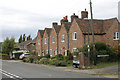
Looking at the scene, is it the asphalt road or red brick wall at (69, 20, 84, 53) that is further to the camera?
red brick wall at (69, 20, 84, 53)

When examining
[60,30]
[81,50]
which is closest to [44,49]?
[60,30]

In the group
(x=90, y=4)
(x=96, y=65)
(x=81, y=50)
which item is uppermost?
(x=90, y=4)

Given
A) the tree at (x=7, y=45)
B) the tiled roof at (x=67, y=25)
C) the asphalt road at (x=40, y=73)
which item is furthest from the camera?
the tree at (x=7, y=45)

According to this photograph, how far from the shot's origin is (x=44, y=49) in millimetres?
47688

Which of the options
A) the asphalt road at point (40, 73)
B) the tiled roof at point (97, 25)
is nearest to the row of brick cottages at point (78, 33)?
the tiled roof at point (97, 25)

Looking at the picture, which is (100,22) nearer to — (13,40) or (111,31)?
(111,31)

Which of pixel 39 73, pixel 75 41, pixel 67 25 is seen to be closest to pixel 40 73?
pixel 39 73

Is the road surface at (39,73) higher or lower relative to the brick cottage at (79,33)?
lower

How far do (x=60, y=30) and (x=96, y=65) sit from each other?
55.7 ft

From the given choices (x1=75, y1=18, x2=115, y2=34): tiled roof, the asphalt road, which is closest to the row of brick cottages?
(x1=75, y1=18, x2=115, y2=34): tiled roof

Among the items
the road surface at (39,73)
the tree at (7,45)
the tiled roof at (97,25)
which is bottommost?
the road surface at (39,73)

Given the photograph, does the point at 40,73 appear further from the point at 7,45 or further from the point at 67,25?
the point at 7,45

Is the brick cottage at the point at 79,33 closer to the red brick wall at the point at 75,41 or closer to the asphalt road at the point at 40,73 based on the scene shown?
the red brick wall at the point at 75,41

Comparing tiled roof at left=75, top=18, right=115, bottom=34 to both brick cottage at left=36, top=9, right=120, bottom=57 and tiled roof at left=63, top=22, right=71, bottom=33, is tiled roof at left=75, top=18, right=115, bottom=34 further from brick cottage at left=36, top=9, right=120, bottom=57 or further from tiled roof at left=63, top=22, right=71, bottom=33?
tiled roof at left=63, top=22, right=71, bottom=33
